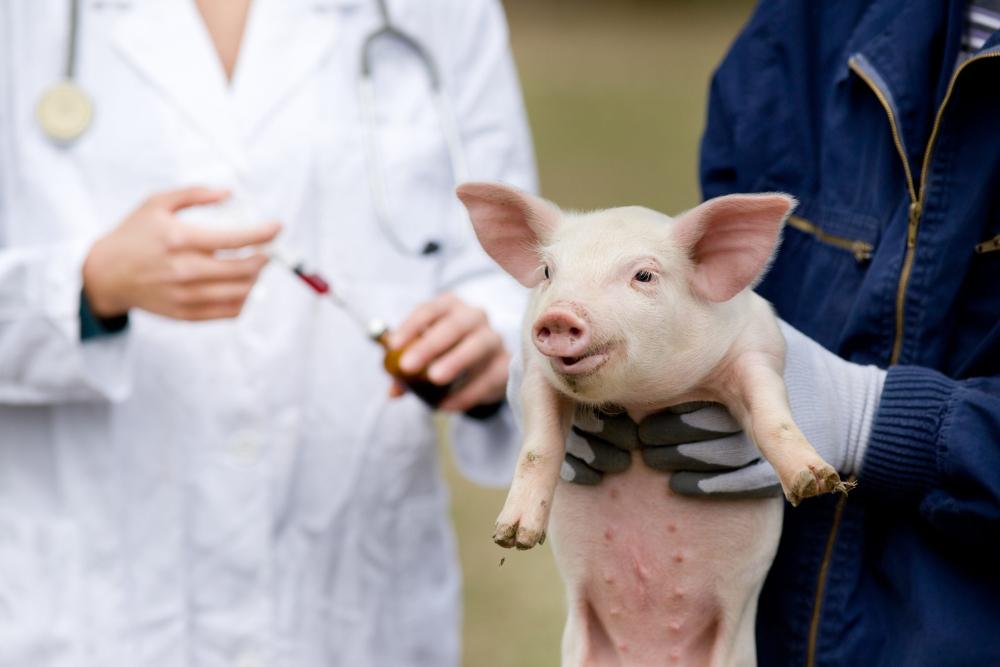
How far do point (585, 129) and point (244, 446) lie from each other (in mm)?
9972

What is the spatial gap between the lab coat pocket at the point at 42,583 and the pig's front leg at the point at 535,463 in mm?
958

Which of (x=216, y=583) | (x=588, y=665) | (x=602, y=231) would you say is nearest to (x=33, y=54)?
(x=216, y=583)

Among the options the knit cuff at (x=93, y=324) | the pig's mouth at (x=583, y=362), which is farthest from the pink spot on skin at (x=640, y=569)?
the knit cuff at (x=93, y=324)

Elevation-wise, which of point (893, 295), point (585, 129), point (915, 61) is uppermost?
point (915, 61)

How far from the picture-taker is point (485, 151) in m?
2.19

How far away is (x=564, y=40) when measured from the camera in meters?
16.4

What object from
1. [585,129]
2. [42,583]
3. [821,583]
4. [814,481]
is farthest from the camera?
[585,129]

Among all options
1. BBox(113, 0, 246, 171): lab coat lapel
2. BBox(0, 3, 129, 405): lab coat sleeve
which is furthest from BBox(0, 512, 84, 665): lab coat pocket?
BBox(113, 0, 246, 171): lab coat lapel

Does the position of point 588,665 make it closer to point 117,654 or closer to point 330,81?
point 117,654

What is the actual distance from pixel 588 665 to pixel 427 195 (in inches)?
37.9

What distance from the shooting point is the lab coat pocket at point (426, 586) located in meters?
2.16

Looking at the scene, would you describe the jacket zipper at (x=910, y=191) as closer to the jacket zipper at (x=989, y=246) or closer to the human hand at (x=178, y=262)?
the jacket zipper at (x=989, y=246)

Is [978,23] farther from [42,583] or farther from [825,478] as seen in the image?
[42,583]

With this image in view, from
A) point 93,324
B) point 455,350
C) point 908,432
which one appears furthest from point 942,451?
point 93,324
